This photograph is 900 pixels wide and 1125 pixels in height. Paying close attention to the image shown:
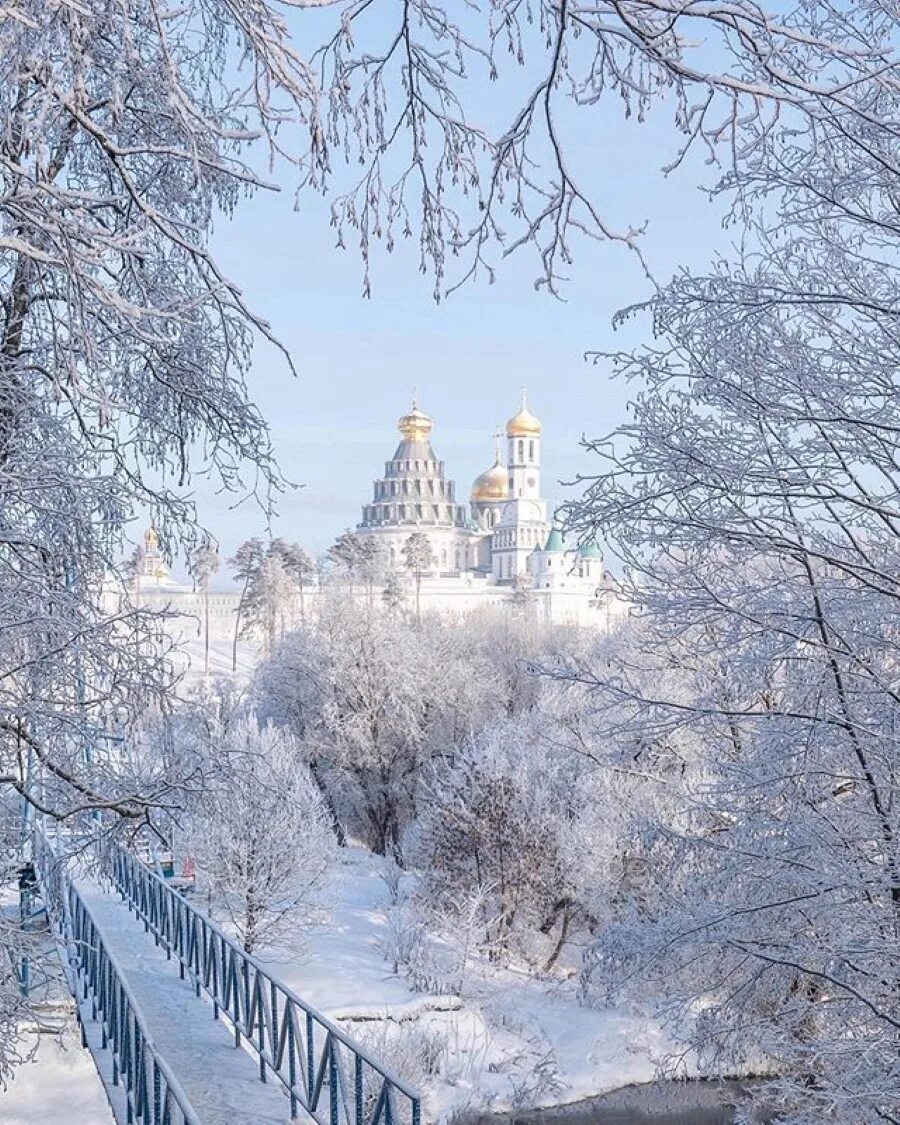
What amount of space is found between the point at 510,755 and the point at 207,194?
22.0 meters

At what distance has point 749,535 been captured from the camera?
7082mm

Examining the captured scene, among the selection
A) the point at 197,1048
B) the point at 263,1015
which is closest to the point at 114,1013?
the point at 197,1048

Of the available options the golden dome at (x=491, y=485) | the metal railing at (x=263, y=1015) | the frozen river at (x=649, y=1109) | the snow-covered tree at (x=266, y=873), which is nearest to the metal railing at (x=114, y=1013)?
the metal railing at (x=263, y=1015)

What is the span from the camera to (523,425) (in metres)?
116

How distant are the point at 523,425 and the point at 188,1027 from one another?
10730 cm

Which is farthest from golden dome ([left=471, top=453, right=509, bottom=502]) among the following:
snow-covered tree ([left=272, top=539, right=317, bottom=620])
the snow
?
the snow

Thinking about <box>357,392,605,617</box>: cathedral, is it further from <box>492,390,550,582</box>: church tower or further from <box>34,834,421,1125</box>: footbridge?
<box>34,834,421,1125</box>: footbridge

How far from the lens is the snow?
1273 cm

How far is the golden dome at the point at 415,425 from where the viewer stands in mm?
121812

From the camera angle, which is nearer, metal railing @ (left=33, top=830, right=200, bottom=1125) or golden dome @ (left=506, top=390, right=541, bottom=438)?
metal railing @ (left=33, top=830, right=200, bottom=1125)

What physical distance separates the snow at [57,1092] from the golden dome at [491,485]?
108 m

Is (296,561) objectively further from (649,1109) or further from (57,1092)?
(57,1092)

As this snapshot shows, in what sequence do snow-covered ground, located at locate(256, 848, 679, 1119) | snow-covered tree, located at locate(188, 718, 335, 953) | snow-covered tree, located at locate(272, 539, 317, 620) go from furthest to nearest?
snow-covered tree, located at locate(272, 539, 317, 620) < snow-covered tree, located at locate(188, 718, 335, 953) < snow-covered ground, located at locate(256, 848, 679, 1119)

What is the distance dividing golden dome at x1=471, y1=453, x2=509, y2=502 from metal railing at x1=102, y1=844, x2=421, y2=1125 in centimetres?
10873
